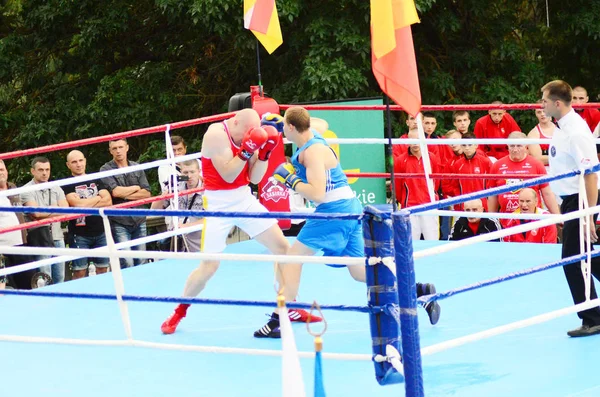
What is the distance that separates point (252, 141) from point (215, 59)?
27.0 ft

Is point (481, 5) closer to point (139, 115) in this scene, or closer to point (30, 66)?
point (139, 115)

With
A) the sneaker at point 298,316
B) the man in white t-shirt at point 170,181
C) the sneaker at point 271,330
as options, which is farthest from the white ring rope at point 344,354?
the man in white t-shirt at point 170,181

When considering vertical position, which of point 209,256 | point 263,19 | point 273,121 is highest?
point 263,19

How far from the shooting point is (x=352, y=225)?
557 cm

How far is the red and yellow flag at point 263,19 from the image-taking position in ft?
23.8

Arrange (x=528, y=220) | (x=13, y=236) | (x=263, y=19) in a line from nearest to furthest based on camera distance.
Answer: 1. (x=263, y=19)
2. (x=528, y=220)
3. (x=13, y=236)

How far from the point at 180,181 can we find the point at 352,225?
3.37m

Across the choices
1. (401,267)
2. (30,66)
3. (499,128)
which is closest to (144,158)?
(30,66)

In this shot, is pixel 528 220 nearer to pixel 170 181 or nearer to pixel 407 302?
pixel 170 181

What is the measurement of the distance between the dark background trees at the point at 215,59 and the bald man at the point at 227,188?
5.63 metres

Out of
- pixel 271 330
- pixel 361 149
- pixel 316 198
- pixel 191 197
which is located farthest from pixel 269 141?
pixel 361 149

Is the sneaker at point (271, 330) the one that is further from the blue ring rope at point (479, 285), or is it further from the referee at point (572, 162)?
the blue ring rope at point (479, 285)

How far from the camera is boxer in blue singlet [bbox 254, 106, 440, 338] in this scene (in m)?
5.38

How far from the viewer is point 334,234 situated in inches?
215
